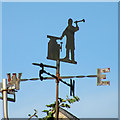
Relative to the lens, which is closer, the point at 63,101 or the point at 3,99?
the point at 3,99

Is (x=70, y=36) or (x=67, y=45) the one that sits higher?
(x=70, y=36)

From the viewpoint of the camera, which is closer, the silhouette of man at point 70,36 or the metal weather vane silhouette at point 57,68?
the metal weather vane silhouette at point 57,68

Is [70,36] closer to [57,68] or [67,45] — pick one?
[67,45]

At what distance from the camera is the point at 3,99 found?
18.9 ft

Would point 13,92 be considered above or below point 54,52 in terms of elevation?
below

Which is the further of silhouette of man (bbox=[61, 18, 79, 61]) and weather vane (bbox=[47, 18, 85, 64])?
silhouette of man (bbox=[61, 18, 79, 61])

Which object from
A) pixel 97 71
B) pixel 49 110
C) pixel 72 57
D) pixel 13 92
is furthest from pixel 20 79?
pixel 97 71

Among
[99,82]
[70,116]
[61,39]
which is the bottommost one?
[70,116]

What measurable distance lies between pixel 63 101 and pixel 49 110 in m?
0.43

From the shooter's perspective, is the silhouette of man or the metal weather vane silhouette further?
the silhouette of man

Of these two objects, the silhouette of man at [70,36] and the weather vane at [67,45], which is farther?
the silhouette of man at [70,36]

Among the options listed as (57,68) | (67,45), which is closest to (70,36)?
(67,45)

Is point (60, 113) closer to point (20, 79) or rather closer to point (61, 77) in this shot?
point (61, 77)

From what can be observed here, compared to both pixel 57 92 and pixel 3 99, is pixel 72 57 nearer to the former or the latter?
pixel 57 92
